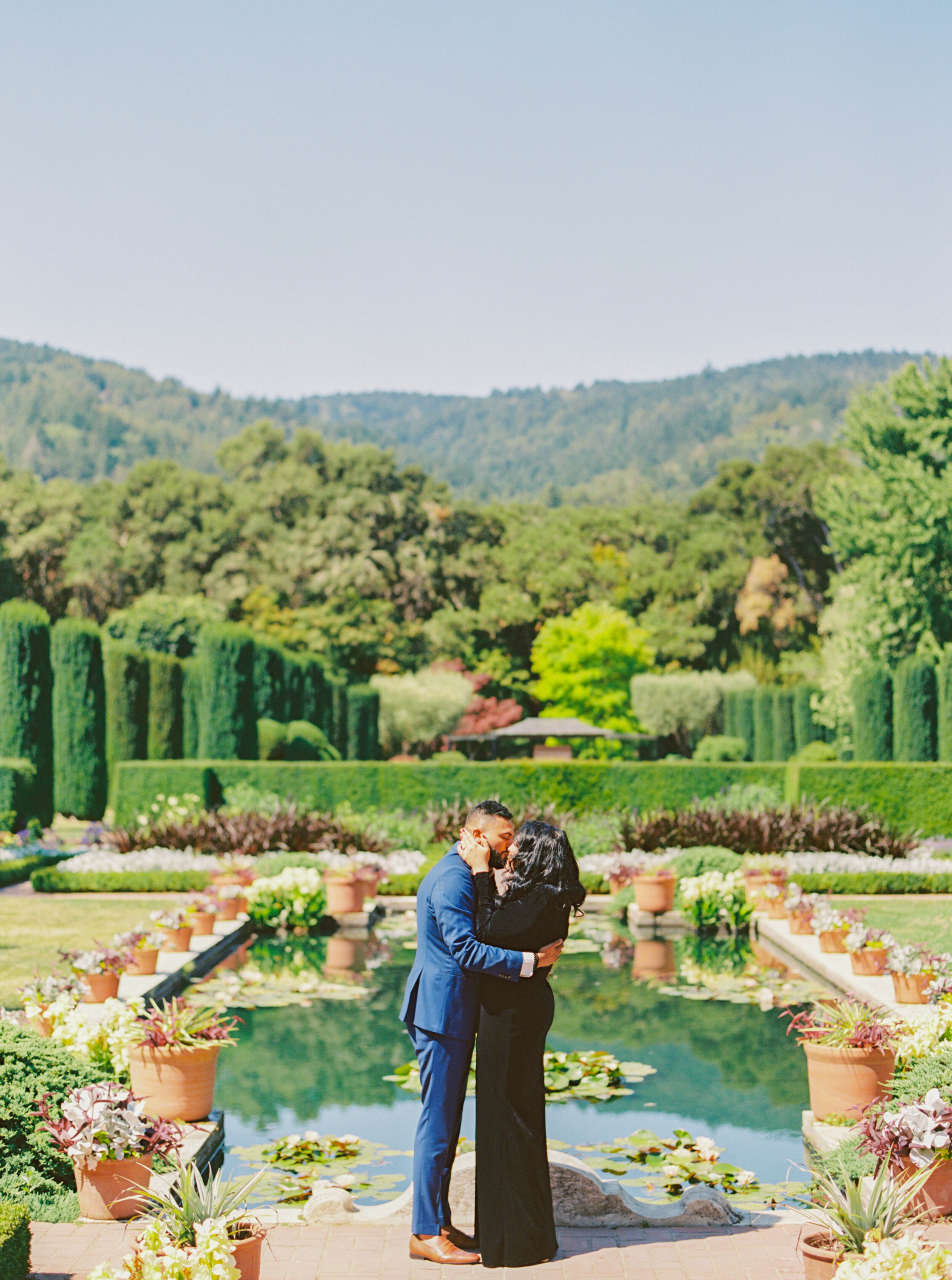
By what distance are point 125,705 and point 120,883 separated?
24.6 ft

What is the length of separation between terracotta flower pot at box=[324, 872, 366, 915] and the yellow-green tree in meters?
31.6

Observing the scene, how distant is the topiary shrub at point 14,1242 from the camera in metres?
3.77

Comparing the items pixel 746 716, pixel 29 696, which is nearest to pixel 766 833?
pixel 29 696

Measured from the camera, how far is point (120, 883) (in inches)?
603

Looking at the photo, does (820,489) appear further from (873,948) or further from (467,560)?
(873,948)

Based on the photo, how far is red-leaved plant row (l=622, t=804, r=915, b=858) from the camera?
666 inches

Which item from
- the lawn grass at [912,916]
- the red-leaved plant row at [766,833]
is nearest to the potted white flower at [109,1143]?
the lawn grass at [912,916]

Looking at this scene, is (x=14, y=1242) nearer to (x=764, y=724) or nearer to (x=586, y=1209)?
(x=586, y=1209)

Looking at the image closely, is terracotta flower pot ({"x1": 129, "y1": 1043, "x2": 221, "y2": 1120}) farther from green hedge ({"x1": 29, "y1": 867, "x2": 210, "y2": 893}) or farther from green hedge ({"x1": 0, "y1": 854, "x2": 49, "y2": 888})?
green hedge ({"x1": 0, "y1": 854, "x2": 49, "y2": 888})

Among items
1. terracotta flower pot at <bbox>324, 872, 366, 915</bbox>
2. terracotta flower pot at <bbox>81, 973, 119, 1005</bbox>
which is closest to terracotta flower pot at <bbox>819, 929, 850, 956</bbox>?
terracotta flower pot at <bbox>324, 872, 366, 915</bbox>

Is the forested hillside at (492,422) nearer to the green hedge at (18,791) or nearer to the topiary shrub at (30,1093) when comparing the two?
the green hedge at (18,791)

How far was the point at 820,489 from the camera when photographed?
47406mm

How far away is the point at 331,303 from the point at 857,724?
14.2 metres

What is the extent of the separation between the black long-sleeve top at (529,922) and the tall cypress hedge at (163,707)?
19.8m
